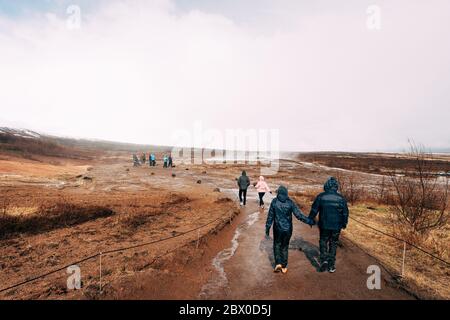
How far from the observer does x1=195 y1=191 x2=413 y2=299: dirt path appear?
18.7ft

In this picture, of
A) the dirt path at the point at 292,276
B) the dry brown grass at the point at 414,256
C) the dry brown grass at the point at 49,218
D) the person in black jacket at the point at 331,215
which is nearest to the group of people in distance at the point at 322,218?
the person in black jacket at the point at 331,215

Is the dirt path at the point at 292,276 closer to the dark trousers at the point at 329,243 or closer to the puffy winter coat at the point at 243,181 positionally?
the dark trousers at the point at 329,243

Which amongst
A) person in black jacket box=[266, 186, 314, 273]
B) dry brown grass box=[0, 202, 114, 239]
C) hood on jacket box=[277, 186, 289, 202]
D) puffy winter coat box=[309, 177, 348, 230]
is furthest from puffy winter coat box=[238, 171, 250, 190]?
puffy winter coat box=[309, 177, 348, 230]

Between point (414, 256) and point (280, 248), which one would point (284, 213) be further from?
point (414, 256)

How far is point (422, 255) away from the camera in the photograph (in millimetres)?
8180

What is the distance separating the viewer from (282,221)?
647cm

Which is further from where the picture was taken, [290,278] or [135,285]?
[290,278]

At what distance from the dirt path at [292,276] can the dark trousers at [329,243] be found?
1.24ft

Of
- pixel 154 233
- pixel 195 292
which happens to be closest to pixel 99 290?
pixel 195 292

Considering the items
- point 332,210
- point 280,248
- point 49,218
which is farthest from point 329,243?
point 49,218

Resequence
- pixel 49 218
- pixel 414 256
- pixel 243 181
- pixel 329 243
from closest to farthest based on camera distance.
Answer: pixel 329 243
pixel 414 256
pixel 49 218
pixel 243 181

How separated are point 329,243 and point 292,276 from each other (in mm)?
1220
